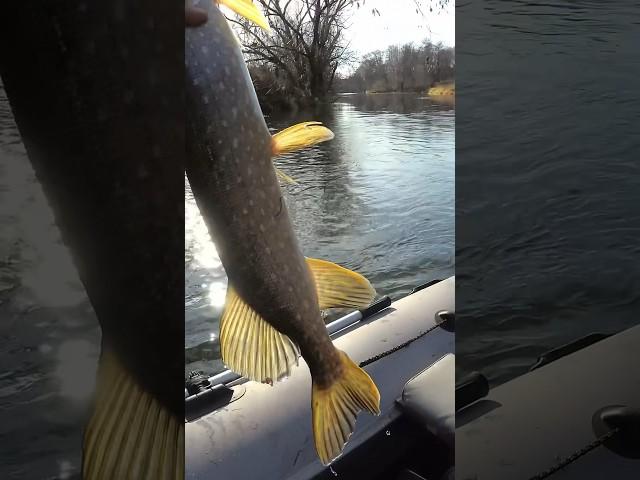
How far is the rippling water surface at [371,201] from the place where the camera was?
2.83 ft

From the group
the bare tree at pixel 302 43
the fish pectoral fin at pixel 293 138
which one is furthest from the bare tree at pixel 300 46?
the fish pectoral fin at pixel 293 138

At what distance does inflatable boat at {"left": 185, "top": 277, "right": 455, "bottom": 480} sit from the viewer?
95cm

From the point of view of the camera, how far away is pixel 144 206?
1.88ft

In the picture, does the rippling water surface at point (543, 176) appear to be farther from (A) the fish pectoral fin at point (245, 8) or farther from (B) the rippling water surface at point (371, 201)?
(A) the fish pectoral fin at point (245, 8)

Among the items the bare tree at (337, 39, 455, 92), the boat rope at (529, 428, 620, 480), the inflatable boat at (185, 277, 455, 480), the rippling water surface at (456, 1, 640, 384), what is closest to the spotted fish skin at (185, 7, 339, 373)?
the inflatable boat at (185, 277, 455, 480)

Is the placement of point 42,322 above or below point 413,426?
above

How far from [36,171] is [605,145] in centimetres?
237

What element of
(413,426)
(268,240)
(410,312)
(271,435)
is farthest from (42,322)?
(413,426)

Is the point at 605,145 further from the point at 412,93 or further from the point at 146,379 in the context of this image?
the point at 146,379

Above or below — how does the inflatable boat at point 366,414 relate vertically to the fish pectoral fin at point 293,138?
below

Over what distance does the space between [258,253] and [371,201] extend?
14.7 inches

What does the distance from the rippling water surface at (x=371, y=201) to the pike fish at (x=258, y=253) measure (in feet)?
0.12

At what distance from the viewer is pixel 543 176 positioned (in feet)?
7.75

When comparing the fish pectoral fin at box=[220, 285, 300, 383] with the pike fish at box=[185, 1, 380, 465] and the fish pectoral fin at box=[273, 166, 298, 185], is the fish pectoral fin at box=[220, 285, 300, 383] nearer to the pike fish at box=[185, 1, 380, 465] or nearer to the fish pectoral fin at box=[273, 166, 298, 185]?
the pike fish at box=[185, 1, 380, 465]
